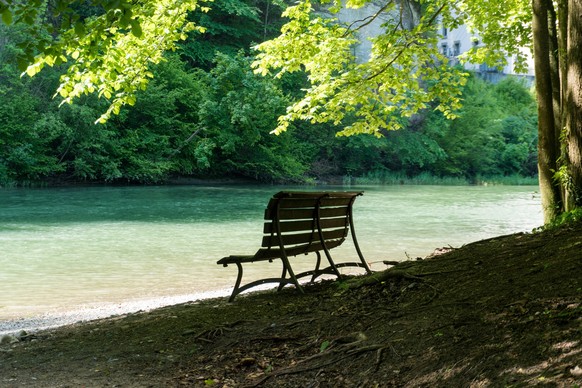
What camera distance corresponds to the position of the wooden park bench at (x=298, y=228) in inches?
271

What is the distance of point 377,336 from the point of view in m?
4.72

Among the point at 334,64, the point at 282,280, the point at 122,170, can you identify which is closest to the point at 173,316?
the point at 282,280

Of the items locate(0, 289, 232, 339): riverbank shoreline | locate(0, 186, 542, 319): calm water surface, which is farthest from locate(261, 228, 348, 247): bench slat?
locate(0, 289, 232, 339): riverbank shoreline

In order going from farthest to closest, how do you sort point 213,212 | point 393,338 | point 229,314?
1. point 213,212
2. point 229,314
3. point 393,338

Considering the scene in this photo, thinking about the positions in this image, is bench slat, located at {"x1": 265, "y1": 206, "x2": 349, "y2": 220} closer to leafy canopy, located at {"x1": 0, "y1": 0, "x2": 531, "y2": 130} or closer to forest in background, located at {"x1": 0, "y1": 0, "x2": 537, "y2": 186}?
leafy canopy, located at {"x1": 0, "y1": 0, "x2": 531, "y2": 130}

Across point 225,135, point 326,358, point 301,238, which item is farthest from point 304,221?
point 225,135

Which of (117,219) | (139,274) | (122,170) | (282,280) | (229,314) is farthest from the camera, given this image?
(122,170)

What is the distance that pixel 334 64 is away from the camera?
12.4m

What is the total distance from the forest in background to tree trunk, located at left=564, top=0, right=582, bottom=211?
3000 cm

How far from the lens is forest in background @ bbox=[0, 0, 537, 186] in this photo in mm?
36375

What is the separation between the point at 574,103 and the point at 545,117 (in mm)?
1505

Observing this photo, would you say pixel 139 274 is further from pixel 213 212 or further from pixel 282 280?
pixel 213 212

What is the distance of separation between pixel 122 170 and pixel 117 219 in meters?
19.4

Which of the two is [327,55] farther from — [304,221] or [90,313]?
[90,313]
